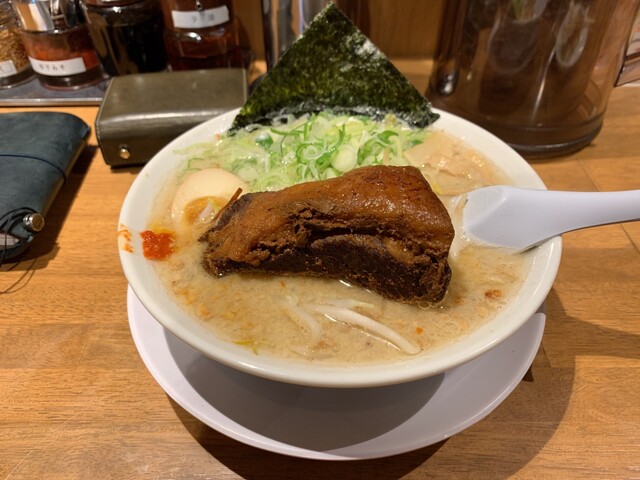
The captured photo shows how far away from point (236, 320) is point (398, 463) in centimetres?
47

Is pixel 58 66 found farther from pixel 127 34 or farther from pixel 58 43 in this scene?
pixel 127 34

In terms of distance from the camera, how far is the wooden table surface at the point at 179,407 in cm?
96

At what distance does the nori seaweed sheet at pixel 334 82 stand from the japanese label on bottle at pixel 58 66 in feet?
3.92

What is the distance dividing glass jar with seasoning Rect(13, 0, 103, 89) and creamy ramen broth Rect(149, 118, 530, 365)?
1433 mm

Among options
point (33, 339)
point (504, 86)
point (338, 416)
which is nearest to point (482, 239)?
point (338, 416)

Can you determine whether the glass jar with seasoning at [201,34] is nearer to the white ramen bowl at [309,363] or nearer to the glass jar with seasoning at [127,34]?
the glass jar with seasoning at [127,34]

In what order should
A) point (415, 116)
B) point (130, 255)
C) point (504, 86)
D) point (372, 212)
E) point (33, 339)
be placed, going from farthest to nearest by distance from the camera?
point (504, 86) < point (415, 116) < point (33, 339) < point (130, 255) < point (372, 212)

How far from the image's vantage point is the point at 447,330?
2.92ft

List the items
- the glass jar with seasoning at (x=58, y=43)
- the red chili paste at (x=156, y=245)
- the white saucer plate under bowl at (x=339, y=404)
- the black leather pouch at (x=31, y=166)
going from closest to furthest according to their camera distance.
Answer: the white saucer plate under bowl at (x=339, y=404) < the red chili paste at (x=156, y=245) < the black leather pouch at (x=31, y=166) < the glass jar with seasoning at (x=58, y=43)

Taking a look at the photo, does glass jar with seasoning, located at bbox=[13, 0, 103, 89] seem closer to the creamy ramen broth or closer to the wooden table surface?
the wooden table surface

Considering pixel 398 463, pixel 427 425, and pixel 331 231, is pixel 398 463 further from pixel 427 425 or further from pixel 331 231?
pixel 331 231

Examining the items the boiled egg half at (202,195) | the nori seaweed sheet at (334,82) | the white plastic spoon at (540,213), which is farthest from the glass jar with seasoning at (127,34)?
the white plastic spoon at (540,213)

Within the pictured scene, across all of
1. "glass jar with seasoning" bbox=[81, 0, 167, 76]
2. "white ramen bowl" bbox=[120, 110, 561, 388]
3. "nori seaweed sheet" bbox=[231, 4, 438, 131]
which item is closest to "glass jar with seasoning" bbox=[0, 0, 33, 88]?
"glass jar with seasoning" bbox=[81, 0, 167, 76]

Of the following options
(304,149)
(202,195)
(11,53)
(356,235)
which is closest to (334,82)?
(304,149)
